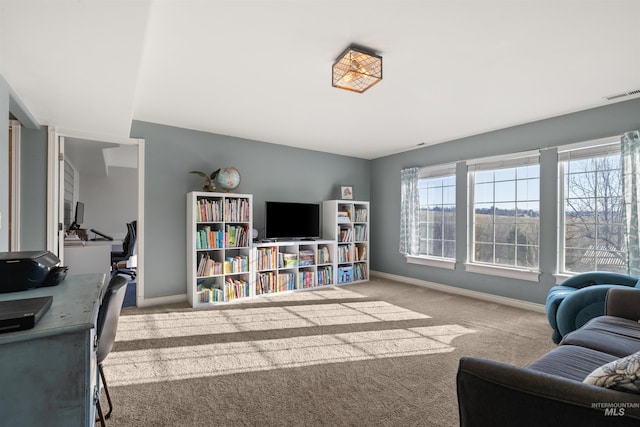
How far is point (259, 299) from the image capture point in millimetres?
4383

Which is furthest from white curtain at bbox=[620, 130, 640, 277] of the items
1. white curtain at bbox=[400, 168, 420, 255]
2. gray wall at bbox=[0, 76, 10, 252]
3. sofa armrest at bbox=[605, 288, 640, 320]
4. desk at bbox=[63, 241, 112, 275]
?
desk at bbox=[63, 241, 112, 275]

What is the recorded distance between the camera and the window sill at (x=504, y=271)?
3900mm

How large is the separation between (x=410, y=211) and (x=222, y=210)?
3.03 meters

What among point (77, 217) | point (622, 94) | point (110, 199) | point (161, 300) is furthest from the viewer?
point (110, 199)

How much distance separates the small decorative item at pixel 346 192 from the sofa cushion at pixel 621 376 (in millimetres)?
4784

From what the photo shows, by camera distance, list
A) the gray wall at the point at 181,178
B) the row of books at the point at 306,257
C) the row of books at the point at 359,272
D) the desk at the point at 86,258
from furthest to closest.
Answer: the row of books at the point at 359,272 → the row of books at the point at 306,257 → the desk at the point at 86,258 → the gray wall at the point at 181,178

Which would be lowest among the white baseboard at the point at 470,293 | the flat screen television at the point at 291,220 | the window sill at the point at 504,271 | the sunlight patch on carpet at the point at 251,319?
the sunlight patch on carpet at the point at 251,319

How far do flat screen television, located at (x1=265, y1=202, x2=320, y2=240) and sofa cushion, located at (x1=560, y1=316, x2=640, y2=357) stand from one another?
3676mm

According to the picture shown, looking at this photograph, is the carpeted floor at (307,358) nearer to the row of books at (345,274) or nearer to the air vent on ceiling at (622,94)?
the row of books at (345,274)

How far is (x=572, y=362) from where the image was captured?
1529 mm

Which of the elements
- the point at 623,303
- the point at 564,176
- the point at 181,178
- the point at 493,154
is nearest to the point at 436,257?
the point at 493,154

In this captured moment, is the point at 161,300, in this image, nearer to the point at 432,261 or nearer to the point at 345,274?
the point at 345,274

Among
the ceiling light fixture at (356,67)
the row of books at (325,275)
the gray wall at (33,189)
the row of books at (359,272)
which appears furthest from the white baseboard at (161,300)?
the ceiling light fixture at (356,67)

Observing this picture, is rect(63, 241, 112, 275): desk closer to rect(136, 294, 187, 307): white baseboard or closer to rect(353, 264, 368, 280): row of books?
rect(136, 294, 187, 307): white baseboard
